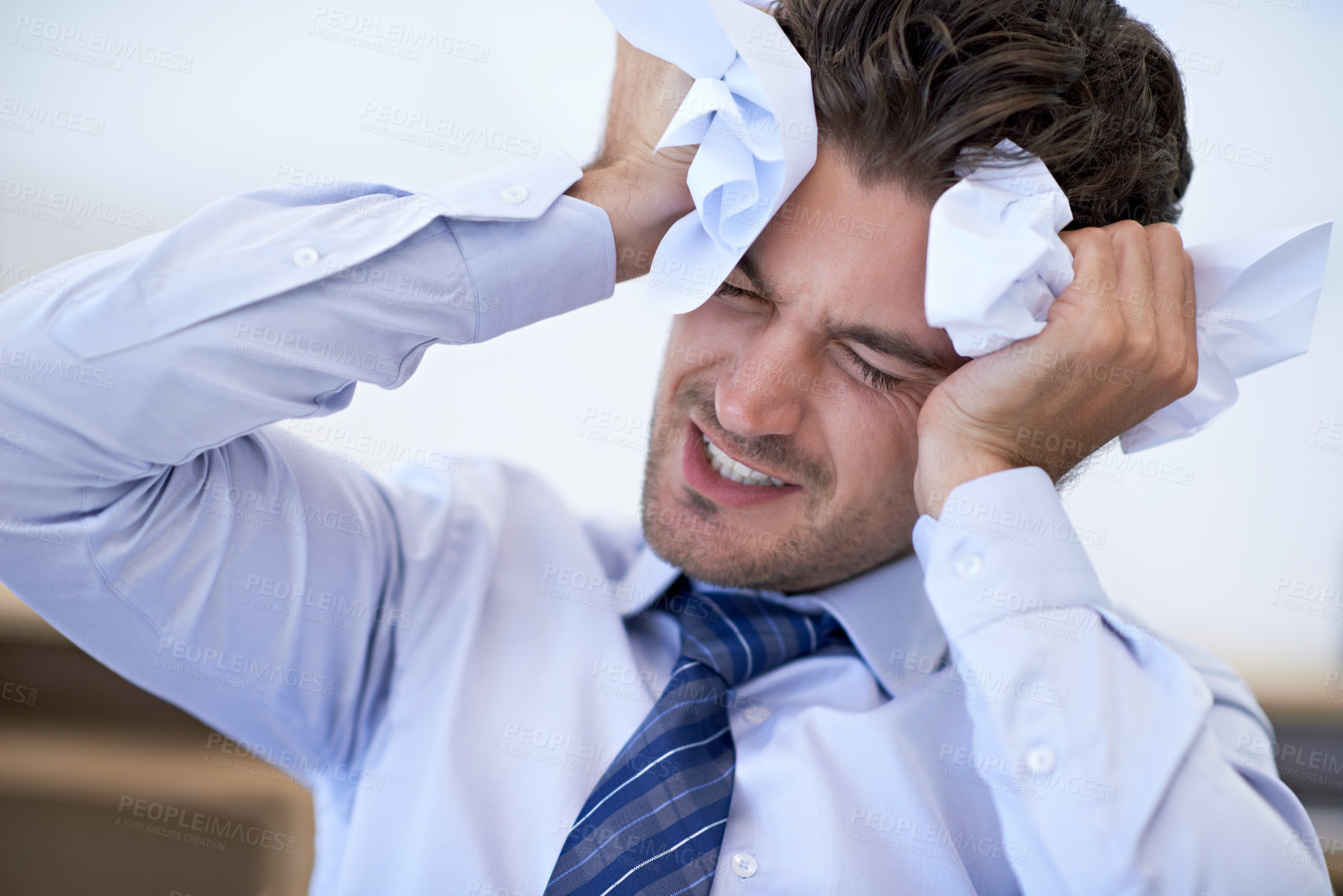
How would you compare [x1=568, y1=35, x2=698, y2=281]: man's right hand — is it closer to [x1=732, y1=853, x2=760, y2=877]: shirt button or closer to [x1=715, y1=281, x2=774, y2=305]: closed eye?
[x1=715, y1=281, x2=774, y2=305]: closed eye

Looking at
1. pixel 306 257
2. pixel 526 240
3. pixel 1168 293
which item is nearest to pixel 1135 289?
pixel 1168 293

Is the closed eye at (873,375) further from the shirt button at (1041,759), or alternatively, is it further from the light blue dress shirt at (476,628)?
the shirt button at (1041,759)

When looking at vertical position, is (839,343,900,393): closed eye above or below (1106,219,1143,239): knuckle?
below

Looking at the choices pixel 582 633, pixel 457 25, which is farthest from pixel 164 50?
pixel 582 633

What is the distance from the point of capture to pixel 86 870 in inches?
63.1

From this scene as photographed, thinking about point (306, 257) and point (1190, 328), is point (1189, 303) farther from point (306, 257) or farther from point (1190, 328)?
point (306, 257)

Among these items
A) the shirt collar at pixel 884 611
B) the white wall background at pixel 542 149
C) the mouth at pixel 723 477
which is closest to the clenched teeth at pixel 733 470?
the mouth at pixel 723 477

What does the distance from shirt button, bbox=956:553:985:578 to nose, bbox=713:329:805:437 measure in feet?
0.87

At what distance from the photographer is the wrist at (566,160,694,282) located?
0.98m

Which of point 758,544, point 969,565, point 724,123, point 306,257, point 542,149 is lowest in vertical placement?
point 758,544

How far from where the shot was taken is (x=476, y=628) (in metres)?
1.15

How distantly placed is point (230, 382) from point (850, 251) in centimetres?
66

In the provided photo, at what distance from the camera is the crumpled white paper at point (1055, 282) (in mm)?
874

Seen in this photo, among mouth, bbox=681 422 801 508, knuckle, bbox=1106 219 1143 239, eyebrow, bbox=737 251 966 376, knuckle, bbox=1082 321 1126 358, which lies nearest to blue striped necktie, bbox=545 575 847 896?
mouth, bbox=681 422 801 508
